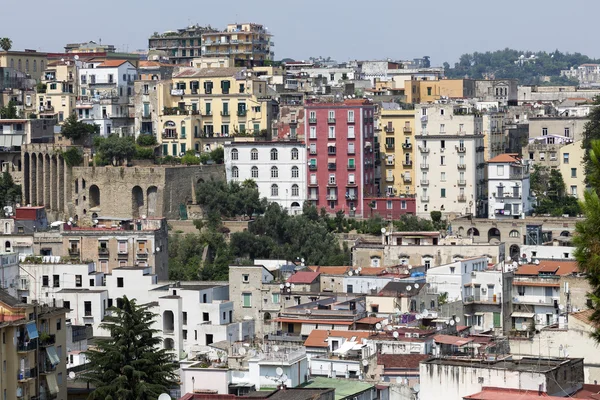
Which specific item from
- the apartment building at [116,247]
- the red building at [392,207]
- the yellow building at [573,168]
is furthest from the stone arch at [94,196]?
the yellow building at [573,168]

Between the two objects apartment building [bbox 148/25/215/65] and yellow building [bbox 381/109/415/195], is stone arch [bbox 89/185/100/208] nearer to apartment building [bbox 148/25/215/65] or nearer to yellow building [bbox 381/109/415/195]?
yellow building [bbox 381/109/415/195]

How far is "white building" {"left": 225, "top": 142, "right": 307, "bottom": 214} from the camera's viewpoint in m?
76.7

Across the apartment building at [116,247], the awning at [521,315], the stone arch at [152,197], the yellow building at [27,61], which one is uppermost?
the yellow building at [27,61]

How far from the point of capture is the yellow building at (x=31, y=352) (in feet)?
116

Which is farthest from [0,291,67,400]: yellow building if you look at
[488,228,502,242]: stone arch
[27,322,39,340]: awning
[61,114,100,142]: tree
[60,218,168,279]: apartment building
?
[61,114,100,142]: tree

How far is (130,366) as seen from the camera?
123ft

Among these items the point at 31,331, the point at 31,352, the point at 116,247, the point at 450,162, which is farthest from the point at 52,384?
the point at 450,162

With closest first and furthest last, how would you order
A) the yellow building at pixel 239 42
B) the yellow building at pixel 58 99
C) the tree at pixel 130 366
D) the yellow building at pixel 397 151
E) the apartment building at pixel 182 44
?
the tree at pixel 130 366, the yellow building at pixel 397 151, the yellow building at pixel 58 99, the yellow building at pixel 239 42, the apartment building at pixel 182 44

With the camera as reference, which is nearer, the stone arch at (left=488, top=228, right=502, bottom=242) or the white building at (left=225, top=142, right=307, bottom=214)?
the stone arch at (left=488, top=228, right=502, bottom=242)

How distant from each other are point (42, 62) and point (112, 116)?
608 inches

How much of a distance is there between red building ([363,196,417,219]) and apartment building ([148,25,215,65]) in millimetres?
36148

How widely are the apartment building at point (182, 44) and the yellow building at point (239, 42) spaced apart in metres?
3.60

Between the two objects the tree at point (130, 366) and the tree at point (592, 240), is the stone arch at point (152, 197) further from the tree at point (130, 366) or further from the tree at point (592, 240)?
the tree at point (592, 240)

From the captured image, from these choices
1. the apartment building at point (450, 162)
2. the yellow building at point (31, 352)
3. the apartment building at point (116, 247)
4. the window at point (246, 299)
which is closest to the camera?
the yellow building at point (31, 352)
